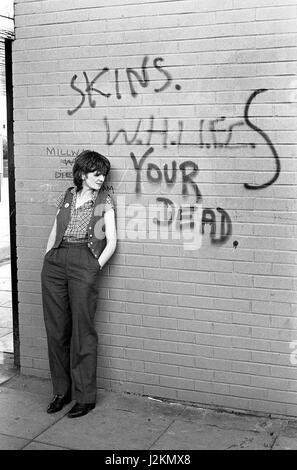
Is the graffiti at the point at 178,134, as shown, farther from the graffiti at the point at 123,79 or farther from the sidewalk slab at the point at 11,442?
the sidewalk slab at the point at 11,442

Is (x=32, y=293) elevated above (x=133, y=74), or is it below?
below

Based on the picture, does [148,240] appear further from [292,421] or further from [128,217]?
[292,421]

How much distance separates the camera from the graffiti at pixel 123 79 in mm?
4586

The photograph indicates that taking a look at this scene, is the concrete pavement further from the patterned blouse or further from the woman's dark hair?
the woman's dark hair

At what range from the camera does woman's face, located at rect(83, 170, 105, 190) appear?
4.56 m

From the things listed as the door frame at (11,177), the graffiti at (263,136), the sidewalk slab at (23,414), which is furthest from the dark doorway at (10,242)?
the graffiti at (263,136)

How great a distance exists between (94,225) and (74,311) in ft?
2.07

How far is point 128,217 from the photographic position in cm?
481

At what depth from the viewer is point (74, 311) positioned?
4574 millimetres

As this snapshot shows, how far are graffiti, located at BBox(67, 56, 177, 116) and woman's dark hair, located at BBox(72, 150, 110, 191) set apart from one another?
47 centimetres

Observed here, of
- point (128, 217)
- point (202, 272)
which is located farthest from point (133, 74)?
point (202, 272)

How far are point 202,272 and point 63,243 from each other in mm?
1023

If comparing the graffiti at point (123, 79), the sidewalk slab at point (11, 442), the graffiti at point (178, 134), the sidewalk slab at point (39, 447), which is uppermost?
the graffiti at point (123, 79)

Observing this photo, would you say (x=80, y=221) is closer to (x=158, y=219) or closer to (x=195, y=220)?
(x=158, y=219)
